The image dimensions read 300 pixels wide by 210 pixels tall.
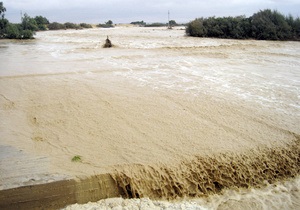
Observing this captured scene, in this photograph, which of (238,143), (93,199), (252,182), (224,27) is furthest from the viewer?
(224,27)

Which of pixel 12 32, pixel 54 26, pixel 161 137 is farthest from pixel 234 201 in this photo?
pixel 54 26

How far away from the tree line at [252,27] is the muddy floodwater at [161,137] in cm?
1494

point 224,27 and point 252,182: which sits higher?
point 224,27

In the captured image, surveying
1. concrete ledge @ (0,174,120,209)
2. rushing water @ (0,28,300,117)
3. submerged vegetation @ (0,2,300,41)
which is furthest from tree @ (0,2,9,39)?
concrete ledge @ (0,174,120,209)

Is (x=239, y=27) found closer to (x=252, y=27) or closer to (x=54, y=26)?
(x=252, y=27)

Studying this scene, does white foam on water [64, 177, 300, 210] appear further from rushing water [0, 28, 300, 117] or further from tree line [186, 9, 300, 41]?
tree line [186, 9, 300, 41]

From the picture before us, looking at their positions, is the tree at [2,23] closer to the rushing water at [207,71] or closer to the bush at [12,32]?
the bush at [12,32]

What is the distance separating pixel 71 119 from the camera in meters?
5.02

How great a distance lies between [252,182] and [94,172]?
224 centimetres

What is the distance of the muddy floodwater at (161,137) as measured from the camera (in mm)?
3479

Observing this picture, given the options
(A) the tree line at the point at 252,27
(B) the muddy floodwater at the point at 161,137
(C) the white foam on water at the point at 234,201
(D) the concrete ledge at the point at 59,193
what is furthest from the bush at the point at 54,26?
(C) the white foam on water at the point at 234,201

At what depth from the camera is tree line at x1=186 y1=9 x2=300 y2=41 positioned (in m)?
20.9

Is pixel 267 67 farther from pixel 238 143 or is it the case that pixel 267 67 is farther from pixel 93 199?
pixel 93 199

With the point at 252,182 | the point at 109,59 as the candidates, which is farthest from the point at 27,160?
the point at 109,59
